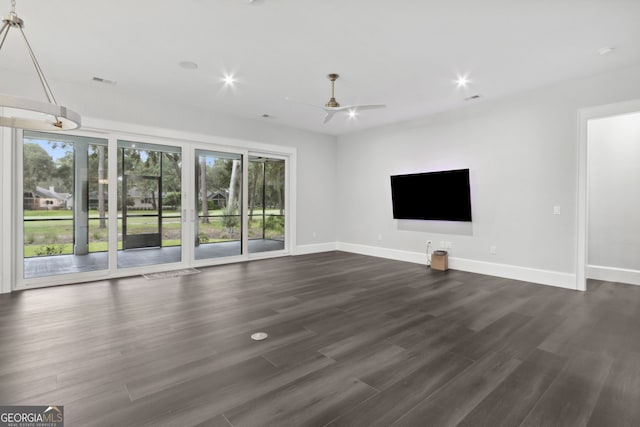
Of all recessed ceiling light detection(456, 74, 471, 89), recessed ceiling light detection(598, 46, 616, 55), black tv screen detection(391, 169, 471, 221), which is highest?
recessed ceiling light detection(456, 74, 471, 89)

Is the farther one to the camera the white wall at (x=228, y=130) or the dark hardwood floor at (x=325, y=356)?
the white wall at (x=228, y=130)

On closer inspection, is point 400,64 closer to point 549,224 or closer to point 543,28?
point 543,28

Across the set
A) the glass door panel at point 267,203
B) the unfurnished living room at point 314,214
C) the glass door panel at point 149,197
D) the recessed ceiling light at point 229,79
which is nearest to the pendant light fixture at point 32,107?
the unfurnished living room at point 314,214

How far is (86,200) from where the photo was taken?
501 cm

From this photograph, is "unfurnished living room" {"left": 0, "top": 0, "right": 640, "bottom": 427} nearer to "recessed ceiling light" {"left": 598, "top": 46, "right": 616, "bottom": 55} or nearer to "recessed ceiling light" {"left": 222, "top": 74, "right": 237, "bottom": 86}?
"recessed ceiling light" {"left": 598, "top": 46, "right": 616, "bottom": 55}

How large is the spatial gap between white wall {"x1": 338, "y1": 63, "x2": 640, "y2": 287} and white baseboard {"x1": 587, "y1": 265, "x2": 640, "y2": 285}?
1.06 meters

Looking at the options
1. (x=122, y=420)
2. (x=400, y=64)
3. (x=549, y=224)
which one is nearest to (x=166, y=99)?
(x=400, y=64)

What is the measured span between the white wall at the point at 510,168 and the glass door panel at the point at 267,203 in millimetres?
2368

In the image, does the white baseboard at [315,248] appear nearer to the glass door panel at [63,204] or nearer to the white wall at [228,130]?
the white wall at [228,130]

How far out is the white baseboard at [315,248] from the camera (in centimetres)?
750

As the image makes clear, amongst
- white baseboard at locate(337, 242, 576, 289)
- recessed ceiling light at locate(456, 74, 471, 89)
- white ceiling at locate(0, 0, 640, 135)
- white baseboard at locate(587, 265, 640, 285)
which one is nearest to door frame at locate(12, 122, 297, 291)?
white ceiling at locate(0, 0, 640, 135)

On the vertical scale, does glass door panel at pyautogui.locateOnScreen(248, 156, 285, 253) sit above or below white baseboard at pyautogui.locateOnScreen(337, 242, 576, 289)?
above

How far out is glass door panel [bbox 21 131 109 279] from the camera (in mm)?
4582

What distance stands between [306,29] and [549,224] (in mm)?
4372
